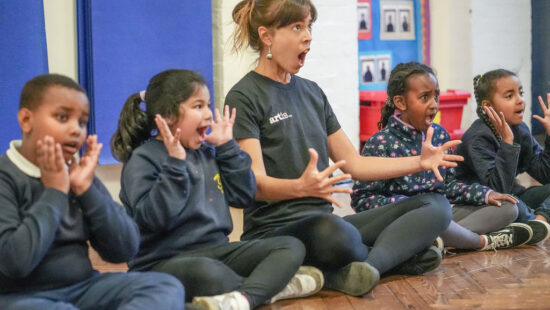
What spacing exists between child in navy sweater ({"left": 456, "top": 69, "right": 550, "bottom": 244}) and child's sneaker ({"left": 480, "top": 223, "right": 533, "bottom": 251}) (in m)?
0.06

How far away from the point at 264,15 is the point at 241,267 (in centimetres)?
84

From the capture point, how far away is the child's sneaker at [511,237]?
2.94 m

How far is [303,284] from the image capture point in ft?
7.49

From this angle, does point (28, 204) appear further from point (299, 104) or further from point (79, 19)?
point (79, 19)

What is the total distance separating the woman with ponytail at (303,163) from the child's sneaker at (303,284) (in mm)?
47

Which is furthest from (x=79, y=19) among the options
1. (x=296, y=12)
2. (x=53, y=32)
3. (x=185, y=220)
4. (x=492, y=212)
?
(x=492, y=212)

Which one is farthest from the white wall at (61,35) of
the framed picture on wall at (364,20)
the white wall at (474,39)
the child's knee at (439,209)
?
the white wall at (474,39)

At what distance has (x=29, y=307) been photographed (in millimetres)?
1685

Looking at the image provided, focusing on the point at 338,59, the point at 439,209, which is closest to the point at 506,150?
the point at 439,209

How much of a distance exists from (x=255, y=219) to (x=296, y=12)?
0.69m

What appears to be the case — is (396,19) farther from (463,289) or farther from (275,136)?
(463,289)

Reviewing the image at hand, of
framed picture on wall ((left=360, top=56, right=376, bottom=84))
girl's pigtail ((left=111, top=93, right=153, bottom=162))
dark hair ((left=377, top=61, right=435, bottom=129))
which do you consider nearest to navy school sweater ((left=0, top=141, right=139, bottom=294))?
girl's pigtail ((left=111, top=93, right=153, bottom=162))

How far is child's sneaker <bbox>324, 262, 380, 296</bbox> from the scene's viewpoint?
2.29 metres

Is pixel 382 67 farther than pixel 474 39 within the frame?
Yes
